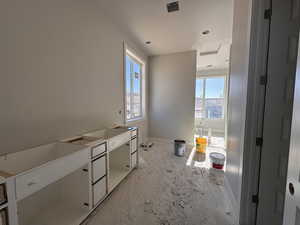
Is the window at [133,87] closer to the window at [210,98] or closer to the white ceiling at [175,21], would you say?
the white ceiling at [175,21]

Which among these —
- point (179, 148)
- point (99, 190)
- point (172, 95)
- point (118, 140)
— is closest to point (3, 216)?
point (99, 190)

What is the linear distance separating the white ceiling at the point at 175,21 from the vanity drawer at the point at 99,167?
237cm

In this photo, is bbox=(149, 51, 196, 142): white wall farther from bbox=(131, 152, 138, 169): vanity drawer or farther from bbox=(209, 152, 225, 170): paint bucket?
bbox=(131, 152, 138, 169): vanity drawer

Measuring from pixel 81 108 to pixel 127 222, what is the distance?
1.57 meters

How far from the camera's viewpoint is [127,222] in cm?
140

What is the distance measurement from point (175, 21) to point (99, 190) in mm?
3037

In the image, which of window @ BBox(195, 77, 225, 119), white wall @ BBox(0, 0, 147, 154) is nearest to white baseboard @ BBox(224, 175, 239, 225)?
white wall @ BBox(0, 0, 147, 154)

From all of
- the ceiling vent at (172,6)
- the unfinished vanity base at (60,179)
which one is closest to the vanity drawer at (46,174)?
the unfinished vanity base at (60,179)

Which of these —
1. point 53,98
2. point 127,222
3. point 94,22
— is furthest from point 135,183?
point 94,22

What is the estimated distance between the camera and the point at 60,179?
1496 millimetres

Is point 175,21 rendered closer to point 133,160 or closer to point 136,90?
point 136,90

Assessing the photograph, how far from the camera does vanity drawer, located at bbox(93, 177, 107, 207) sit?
1492 mm

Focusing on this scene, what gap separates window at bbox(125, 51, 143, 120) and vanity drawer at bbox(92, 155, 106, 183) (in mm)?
1705

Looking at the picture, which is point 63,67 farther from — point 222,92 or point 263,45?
point 222,92
